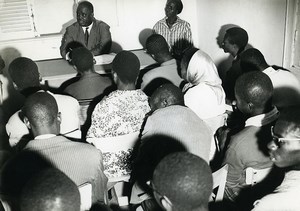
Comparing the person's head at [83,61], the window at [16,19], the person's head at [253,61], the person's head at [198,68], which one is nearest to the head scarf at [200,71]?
the person's head at [198,68]

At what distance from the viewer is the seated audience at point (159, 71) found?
302cm

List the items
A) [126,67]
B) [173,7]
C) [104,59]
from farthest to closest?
[173,7], [104,59], [126,67]

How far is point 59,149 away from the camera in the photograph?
1670 millimetres

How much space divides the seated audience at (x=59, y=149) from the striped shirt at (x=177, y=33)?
315 centimetres

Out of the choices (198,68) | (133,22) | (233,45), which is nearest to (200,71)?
(198,68)

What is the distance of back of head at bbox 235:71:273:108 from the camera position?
6.39 feet

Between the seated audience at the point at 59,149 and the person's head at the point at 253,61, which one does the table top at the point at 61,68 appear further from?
the seated audience at the point at 59,149

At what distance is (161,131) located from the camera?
6.13 ft

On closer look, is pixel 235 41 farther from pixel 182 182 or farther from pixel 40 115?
pixel 182 182

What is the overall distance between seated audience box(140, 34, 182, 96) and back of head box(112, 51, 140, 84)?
0.56m

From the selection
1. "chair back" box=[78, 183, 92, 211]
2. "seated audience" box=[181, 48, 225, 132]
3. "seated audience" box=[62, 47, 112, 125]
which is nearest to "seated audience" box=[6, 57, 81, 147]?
"seated audience" box=[62, 47, 112, 125]

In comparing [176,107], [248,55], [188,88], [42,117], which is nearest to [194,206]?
[176,107]

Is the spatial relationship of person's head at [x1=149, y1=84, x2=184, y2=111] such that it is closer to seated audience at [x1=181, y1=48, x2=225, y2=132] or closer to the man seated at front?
seated audience at [x1=181, y1=48, x2=225, y2=132]

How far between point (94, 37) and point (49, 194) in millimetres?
3448
